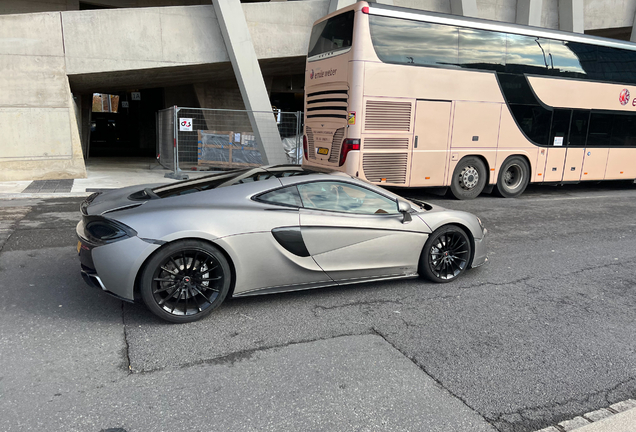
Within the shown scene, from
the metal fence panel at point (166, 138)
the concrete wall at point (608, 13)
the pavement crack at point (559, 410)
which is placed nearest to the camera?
the pavement crack at point (559, 410)

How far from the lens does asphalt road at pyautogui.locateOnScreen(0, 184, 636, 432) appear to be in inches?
108

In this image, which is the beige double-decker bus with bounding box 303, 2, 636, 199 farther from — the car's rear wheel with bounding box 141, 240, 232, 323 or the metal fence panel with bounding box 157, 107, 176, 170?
the car's rear wheel with bounding box 141, 240, 232, 323

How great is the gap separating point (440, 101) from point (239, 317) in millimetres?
7871

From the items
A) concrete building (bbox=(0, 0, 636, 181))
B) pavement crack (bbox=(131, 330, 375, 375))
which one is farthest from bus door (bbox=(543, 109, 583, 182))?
pavement crack (bbox=(131, 330, 375, 375))

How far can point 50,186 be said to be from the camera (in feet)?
36.8

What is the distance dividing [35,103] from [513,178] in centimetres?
1298

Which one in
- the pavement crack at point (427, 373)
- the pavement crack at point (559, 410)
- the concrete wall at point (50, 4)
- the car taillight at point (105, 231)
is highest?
the concrete wall at point (50, 4)

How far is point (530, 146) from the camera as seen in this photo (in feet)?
38.3

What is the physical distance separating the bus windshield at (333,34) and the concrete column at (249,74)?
3.61m

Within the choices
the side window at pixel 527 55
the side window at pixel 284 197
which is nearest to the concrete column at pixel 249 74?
the side window at pixel 527 55

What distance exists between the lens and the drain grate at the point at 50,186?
1056cm

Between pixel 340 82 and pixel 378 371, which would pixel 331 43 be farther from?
pixel 378 371

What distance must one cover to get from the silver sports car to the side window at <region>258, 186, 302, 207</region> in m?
0.01

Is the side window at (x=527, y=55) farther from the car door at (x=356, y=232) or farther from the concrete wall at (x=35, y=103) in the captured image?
the concrete wall at (x=35, y=103)
